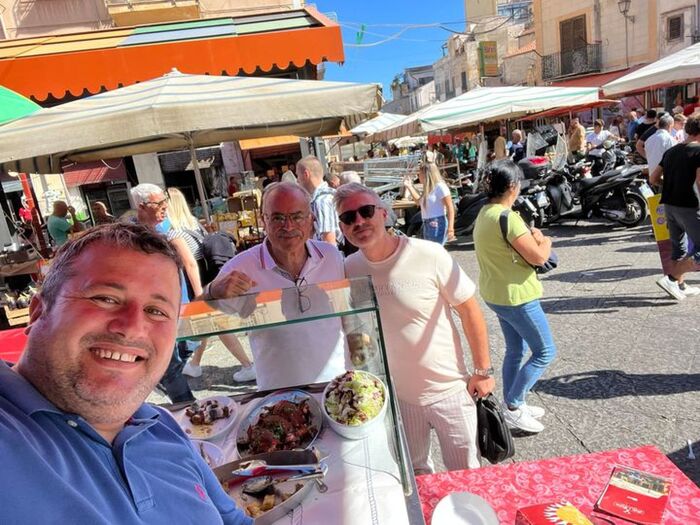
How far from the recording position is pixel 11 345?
2514 millimetres

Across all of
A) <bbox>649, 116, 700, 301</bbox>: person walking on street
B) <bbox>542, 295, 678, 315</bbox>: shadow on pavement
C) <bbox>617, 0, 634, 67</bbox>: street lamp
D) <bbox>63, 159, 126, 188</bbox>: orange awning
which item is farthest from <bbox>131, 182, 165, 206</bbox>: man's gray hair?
<bbox>617, 0, 634, 67</bbox>: street lamp

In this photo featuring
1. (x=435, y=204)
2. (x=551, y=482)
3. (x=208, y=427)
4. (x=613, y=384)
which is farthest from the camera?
(x=435, y=204)

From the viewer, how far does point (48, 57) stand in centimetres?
493

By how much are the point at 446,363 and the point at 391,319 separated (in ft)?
1.11

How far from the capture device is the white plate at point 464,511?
3.93 feet

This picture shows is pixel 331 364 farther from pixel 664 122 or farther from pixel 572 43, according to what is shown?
pixel 572 43

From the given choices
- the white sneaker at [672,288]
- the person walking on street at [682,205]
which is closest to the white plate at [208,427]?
the person walking on street at [682,205]

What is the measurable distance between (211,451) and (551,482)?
114cm

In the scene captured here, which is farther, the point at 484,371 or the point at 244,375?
the point at 244,375

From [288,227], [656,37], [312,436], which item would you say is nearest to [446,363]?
[312,436]

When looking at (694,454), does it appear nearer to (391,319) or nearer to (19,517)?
(391,319)

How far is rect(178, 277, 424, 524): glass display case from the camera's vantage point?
1.18 metres

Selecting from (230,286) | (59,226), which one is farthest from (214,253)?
(59,226)

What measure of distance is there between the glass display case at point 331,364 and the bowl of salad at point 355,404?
0.08 ft
